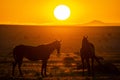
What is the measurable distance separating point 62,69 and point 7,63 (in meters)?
4.93

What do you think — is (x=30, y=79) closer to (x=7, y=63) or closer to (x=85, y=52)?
(x=85, y=52)

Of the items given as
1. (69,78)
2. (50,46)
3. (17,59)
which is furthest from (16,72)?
(69,78)

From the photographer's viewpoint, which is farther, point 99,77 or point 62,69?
point 62,69

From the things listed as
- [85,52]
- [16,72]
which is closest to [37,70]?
[16,72]

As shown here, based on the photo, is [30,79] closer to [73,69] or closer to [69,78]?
[69,78]

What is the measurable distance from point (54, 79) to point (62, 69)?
3.87 metres

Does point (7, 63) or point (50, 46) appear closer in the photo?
point (50, 46)

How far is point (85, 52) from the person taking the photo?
19312 mm

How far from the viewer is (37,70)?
20.5 meters

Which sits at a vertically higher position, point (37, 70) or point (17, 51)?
point (17, 51)

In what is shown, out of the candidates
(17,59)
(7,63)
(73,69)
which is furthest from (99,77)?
(7,63)

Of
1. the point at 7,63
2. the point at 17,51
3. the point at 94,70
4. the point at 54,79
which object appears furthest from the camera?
the point at 7,63

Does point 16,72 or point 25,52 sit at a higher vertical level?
point 25,52

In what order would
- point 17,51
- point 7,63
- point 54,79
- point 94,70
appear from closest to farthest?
1. point 54,79
2. point 17,51
3. point 94,70
4. point 7,63
